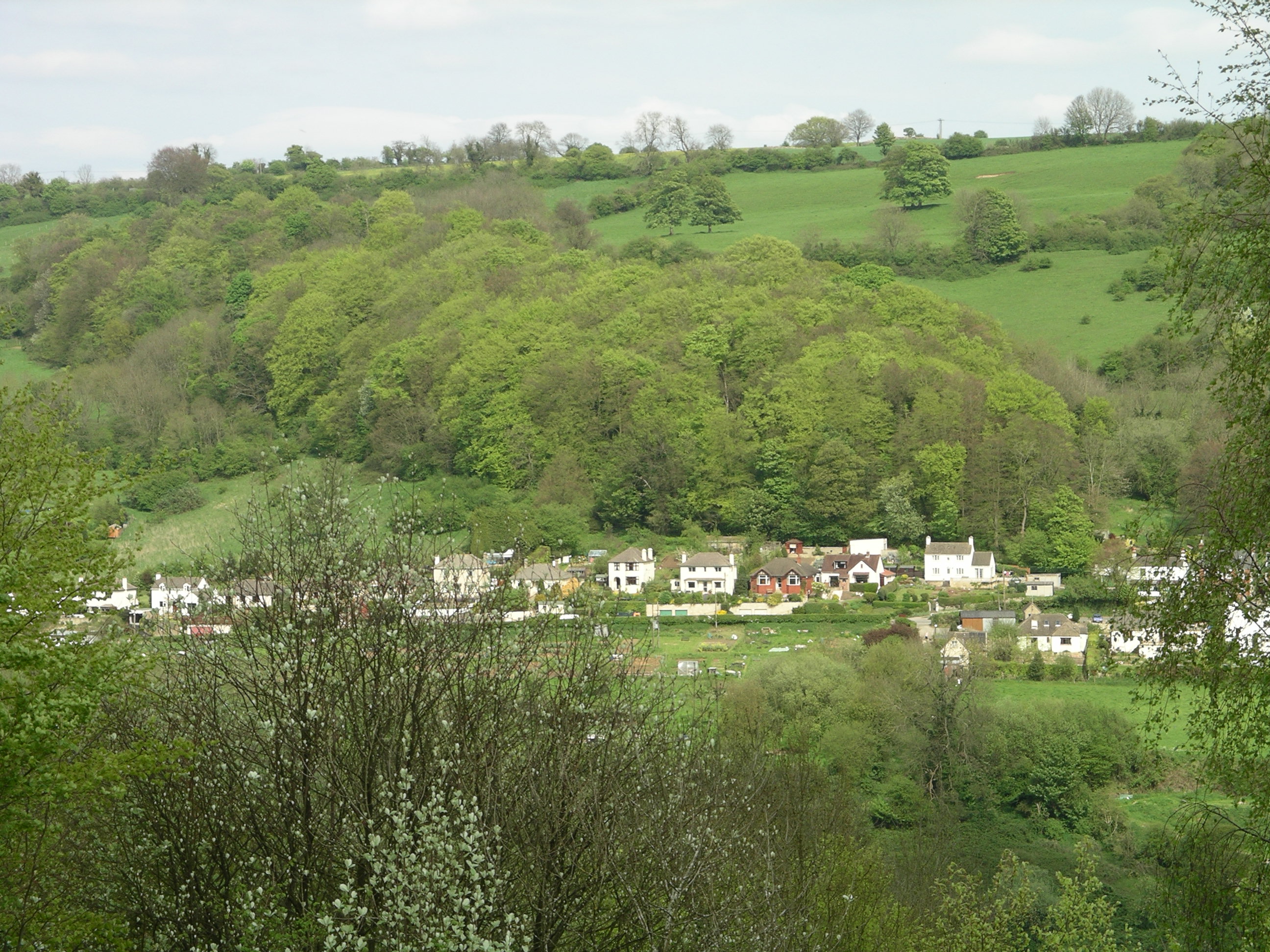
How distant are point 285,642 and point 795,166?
312ft

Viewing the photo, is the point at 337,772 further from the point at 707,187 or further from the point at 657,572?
the point at 707,187

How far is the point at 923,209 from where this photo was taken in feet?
276

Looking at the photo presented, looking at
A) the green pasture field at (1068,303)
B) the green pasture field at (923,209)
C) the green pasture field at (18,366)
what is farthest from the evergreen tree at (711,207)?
the green pasture field at (18,366)

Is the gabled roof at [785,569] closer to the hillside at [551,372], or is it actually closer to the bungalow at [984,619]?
the hillside at [551,372]

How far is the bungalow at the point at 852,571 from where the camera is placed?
44688 millimetres

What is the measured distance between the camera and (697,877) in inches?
347

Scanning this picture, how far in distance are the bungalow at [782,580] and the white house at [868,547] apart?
2.88 m

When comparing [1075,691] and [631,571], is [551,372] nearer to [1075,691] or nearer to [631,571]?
[631,571]

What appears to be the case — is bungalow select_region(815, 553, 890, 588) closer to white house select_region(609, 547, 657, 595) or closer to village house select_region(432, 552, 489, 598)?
white house select_region(609, 547, 657, 595)

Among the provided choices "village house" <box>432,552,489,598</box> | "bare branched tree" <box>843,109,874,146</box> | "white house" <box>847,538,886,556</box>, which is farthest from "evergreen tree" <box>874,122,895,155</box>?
"village house" <box>432,552,489,598</box>

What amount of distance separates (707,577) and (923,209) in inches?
1882

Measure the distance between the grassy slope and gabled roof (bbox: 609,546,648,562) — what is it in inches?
1040

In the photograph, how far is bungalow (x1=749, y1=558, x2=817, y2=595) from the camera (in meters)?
44.4

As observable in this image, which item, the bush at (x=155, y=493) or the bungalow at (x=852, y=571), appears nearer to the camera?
the bungalow at (x=852, y=571)
